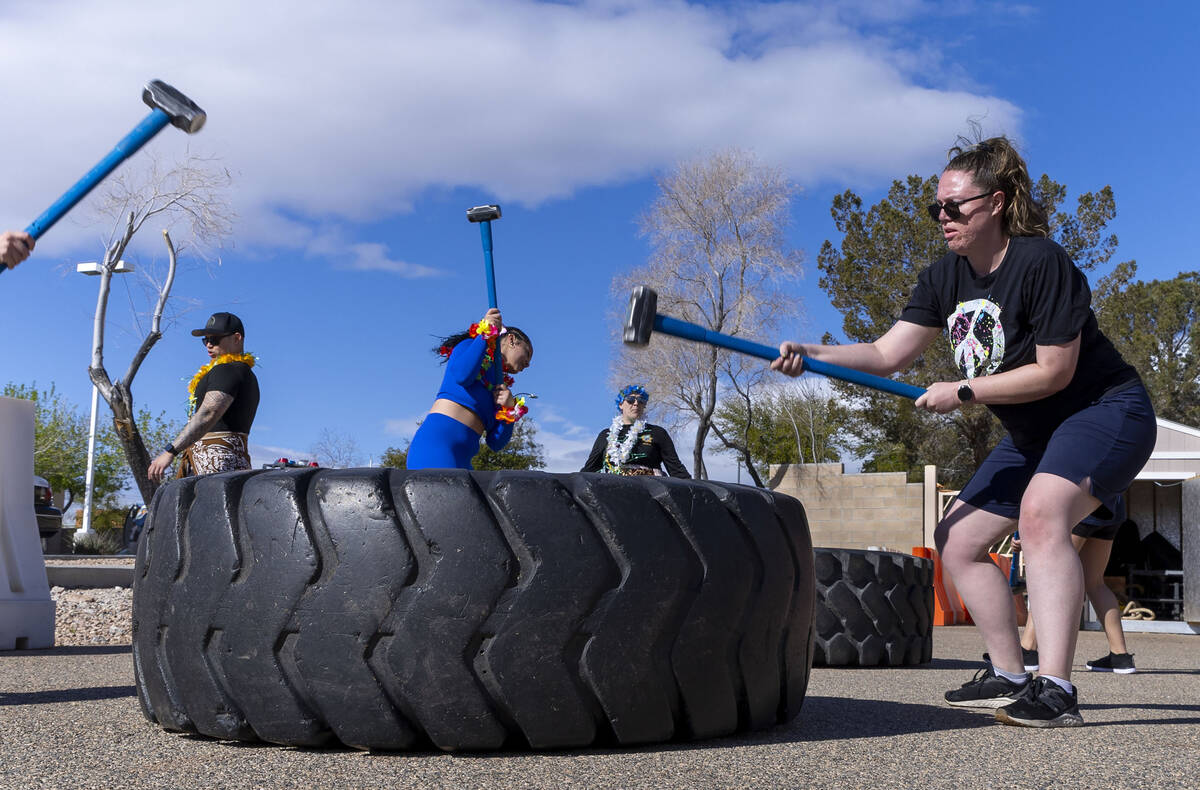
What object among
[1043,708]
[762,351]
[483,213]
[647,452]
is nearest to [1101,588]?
[647,452]

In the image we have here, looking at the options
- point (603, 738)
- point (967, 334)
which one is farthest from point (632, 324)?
point (603, 738)

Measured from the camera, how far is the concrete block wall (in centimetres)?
1958

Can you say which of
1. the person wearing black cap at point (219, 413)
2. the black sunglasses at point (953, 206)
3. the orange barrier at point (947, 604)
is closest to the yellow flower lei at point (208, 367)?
the person wearing black cap at point (219, 413)

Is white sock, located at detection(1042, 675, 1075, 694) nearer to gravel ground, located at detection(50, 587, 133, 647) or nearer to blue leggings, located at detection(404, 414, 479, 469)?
blue leggings, located at detection(404, 414, 479, 469)

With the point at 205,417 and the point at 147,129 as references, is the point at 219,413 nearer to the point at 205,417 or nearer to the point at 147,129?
the point at 205,417

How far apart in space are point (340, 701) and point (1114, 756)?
168 centimetres

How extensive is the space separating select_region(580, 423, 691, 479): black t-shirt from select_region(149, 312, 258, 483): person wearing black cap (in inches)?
84.9

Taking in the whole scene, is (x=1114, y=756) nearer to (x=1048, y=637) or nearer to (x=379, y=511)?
(x=1048, y=637)

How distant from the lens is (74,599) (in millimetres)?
8508

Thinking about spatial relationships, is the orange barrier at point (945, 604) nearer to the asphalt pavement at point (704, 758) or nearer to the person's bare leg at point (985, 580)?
the asphalt pavement at point (704, 758)

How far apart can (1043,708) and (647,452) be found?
413 centimetres

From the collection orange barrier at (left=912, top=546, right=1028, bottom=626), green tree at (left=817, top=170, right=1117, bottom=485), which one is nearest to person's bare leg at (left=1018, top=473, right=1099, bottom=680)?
orange barrier at (left=912, top=546, right=1028, bottom=626)

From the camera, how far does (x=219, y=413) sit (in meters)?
5.39

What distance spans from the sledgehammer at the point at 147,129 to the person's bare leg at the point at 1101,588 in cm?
455
